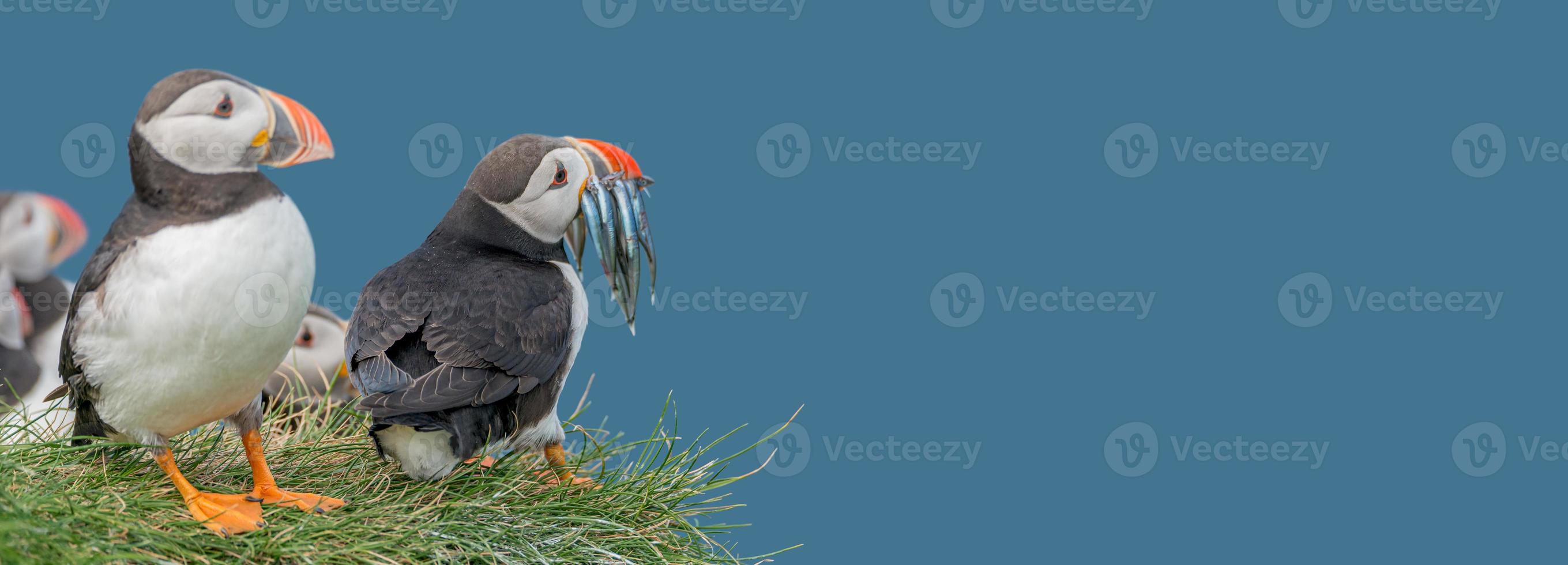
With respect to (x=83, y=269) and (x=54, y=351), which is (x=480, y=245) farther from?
(x=54, y=351)

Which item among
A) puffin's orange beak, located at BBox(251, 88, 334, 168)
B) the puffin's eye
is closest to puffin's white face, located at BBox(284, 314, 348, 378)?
the puffin's eye

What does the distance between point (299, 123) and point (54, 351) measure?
8.25 feet

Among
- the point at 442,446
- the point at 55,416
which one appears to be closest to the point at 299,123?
the point at 442,446

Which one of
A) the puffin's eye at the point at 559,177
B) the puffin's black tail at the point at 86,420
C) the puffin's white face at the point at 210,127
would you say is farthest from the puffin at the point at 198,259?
the puffin's eye at the point at 559,177

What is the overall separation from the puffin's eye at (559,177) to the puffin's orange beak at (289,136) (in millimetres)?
818

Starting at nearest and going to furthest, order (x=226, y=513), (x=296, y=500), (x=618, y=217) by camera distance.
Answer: (x=226, y=513) < (x=296, y=500) < (x=618, y=217)

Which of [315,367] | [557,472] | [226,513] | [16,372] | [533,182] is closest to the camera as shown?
[226,513]

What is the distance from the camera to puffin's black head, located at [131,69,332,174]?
3.53m

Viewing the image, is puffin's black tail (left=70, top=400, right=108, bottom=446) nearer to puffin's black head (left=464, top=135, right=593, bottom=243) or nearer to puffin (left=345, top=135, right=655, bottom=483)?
puffin (left=345, top=135, right=655, bottom=483)

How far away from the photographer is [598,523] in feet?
14.3

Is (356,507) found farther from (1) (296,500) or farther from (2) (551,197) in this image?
(2) (551,197)

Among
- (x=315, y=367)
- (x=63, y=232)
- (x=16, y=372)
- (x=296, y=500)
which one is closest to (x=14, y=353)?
(x=16, y=372)

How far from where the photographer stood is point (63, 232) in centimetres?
566

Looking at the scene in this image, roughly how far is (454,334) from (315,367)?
1.70m
